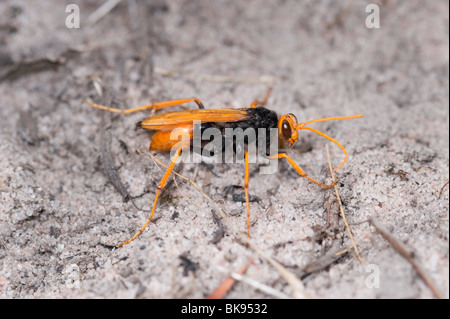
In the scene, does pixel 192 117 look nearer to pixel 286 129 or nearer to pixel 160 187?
pixel 160 187

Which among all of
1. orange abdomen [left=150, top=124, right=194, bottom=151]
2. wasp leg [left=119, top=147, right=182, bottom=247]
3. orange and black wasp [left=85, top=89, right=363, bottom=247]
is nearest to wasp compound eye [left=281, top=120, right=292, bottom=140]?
orange and black wasp [left=85, top=89, right=363, bottom=247]

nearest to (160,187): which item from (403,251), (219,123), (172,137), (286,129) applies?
(172,137)

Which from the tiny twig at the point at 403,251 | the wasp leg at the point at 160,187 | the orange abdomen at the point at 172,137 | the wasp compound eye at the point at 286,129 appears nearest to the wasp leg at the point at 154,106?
the orange abdomen at the point at 172,137

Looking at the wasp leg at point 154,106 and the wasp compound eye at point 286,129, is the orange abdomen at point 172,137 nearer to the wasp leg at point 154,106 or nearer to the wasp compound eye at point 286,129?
the wasp leg at point 154,106

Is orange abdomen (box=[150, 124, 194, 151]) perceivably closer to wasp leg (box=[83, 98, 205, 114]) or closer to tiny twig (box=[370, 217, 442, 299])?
wasp leg (box=[83, 98, 205, 114])

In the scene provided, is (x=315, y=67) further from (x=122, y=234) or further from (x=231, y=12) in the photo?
(x=122, y=234)

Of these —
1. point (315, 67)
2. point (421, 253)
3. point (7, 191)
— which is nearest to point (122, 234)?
point (7, 191)

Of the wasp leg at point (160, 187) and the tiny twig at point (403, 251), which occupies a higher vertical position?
the wasp leg at point (160, 187)
